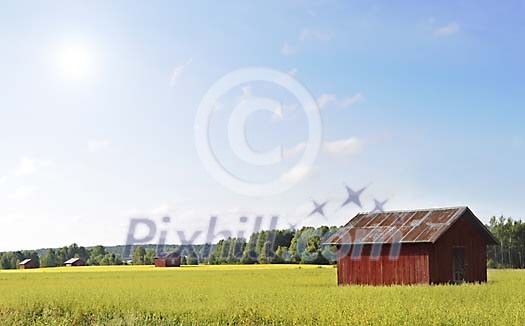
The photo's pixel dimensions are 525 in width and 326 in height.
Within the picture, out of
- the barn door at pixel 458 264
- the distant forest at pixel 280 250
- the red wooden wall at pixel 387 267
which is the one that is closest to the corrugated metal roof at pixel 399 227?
the red wooden wall at pixel 387 267

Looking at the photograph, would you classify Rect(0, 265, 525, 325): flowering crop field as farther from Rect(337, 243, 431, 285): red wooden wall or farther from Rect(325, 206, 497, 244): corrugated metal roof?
Rect(325, 206, 497, 244): corrugated metal roof

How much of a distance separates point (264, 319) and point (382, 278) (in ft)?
58.1

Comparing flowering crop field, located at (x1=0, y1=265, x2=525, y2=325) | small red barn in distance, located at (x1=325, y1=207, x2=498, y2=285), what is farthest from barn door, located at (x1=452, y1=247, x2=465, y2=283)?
flowering crop field, located at (x1=0, y1=265, x2=525, y2=325)

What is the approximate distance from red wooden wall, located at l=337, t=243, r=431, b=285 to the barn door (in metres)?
2.33

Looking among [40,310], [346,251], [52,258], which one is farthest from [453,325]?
[52,258]

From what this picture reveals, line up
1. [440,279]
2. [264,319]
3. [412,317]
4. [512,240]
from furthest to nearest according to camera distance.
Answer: [512,240] < [440,279] < [264,319] < [412,317]

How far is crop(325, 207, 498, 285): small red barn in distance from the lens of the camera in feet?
114

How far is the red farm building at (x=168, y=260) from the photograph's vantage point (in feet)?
322

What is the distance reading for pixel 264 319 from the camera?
19.4 m

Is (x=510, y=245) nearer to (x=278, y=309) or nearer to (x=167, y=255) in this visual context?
(x=167, y=255)

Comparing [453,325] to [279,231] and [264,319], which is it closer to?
[264,319]

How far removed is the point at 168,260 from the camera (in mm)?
98750

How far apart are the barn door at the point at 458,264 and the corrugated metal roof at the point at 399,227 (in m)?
1.90

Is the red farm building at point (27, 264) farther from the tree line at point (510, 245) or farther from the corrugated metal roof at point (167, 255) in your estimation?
the tree line at point (510, 245)
